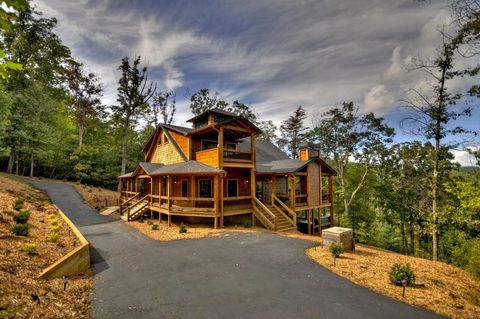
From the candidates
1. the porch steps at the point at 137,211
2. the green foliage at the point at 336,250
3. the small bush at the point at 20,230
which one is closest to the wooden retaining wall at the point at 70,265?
the small bush at the point at 20,230

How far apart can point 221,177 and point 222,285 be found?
922 cm

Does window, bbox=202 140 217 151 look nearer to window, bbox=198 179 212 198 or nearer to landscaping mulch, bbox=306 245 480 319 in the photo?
window, bbox=198 179 212 198

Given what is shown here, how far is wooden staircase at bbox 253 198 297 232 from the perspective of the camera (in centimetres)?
1606

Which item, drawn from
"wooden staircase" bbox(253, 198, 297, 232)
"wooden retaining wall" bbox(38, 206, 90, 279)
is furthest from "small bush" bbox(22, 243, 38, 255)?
"wooden staircase" bbox(253, 198, 297, 232)

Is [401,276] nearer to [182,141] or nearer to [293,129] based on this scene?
[182,141]

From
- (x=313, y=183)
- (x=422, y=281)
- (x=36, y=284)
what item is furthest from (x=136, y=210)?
(x=422, y=281)

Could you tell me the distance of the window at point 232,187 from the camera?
19.2 m

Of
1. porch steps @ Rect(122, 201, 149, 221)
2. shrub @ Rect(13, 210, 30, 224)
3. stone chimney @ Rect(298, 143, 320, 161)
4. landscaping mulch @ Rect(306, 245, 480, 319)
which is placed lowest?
landscaping mulch @ Rect(306, 245, 480, 319)

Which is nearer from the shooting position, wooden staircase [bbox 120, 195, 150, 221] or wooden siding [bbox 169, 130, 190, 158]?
wooden staircase [bbox 120, 195, 150, 221]

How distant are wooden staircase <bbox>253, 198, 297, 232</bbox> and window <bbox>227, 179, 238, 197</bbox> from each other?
2454 mm

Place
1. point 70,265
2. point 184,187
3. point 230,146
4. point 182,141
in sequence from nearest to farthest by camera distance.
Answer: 1. point 70,265
2. point 184,187
3. point 182,141
4. point 230,146

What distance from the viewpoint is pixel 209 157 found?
55.5 ft

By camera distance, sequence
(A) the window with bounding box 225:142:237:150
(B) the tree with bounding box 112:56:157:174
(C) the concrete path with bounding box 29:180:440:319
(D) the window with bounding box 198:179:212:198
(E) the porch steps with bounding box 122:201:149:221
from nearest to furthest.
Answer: (C) the concrete path with bounding box 29:180:440:319
(E) the porch steps with bounding box 122:201:149:221
(D) the window with bounding box 198:179:212:198
(A) the window with bounding box 225:142:237:150
(B) the tree with bounding box 112:56:157:174

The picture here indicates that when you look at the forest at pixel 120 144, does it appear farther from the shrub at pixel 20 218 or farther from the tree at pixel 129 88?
the shrub at pixel 20 218
